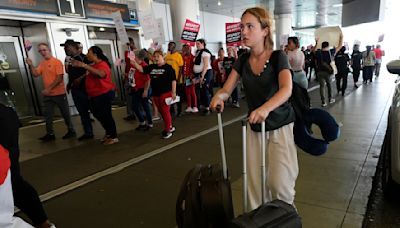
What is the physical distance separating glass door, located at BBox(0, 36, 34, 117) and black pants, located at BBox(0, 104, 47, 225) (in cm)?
704

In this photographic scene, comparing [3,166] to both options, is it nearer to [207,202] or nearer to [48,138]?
[207,202]

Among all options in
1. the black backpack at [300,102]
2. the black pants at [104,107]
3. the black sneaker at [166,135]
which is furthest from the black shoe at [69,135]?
the black backpack at [300,102]

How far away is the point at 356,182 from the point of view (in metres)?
3.12

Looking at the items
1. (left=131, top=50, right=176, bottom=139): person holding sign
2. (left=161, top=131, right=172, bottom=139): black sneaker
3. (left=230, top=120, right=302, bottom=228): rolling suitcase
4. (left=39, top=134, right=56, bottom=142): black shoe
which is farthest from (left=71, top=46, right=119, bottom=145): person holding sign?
(left=230, top=120, right=302, bottom=228): rolling suitcase

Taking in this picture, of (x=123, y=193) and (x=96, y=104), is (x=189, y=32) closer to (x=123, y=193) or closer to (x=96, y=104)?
(x=96, y=104)

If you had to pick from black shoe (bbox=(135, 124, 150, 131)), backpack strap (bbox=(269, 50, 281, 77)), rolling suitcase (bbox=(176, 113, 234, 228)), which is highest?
backpack strap (bbox=(269, 50, 281, 77))

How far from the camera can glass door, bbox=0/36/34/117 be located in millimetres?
8227

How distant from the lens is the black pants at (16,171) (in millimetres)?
1934

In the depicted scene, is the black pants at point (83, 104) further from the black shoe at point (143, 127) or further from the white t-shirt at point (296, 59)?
the white t-shirt at point (296, 59)

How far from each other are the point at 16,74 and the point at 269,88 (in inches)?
355

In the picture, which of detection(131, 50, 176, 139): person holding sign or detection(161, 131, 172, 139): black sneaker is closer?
detection(131, 50, 176, 139): person holding sign

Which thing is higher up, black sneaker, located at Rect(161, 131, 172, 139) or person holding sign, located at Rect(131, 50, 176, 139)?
person holding sign, located at Rect(131, 50, 176, 139)

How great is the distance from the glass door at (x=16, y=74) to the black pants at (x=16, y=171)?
7035mm

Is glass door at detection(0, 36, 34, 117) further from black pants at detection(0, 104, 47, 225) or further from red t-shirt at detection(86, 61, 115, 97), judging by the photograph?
black pants at detection(0, 104, 47, 225)
